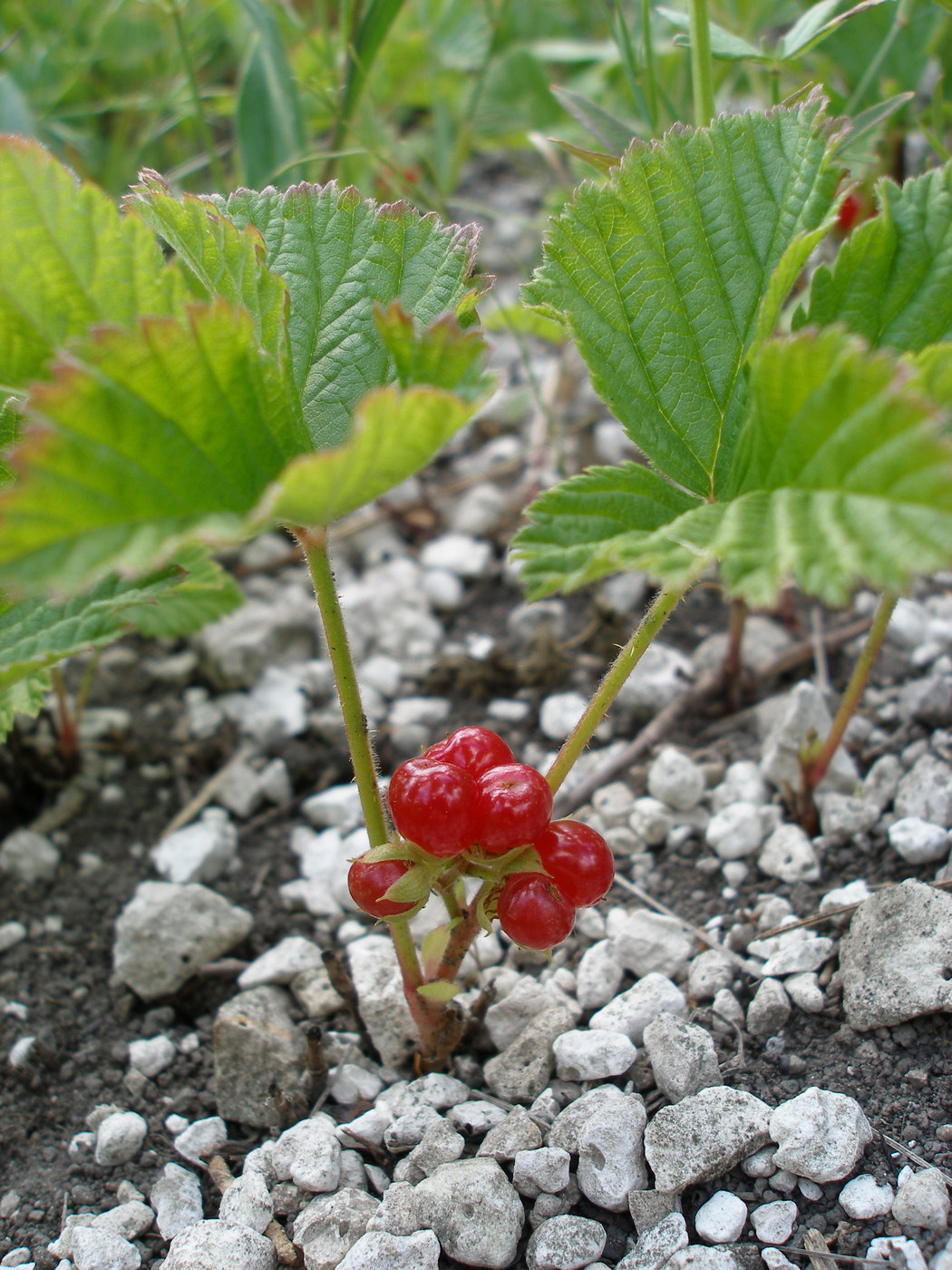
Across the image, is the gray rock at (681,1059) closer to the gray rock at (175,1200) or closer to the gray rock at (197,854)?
the gray rock at (175,1200)

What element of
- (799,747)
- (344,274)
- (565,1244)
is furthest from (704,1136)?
(344,274)

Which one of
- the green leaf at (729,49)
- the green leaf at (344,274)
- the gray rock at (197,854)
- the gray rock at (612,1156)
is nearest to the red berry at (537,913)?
the gray rock at (612,1156)

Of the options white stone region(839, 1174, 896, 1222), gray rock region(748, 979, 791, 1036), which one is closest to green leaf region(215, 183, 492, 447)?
gray rock region(748, 979, 791, 1036)

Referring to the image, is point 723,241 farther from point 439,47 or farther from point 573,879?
point 439,47

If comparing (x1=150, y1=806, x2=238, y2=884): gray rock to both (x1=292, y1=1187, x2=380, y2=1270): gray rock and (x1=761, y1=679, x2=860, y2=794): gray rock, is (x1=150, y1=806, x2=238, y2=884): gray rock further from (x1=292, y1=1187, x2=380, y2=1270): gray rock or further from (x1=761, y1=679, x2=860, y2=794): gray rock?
(x1=761, y1=679, x2=860, y2=794): gray rock

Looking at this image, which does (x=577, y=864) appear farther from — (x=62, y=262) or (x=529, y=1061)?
(x=62, y=262)
